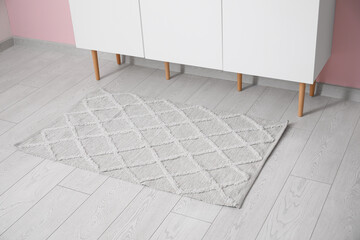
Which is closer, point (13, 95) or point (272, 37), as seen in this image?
point (272, 37)

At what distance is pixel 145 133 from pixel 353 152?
44.0 inches

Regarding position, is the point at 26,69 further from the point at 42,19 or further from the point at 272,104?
the point at 272,104

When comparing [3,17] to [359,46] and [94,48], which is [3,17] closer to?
[94,48]

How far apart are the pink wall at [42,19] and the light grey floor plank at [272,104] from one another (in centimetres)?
165

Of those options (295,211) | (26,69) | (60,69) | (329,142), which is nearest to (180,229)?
(295,211)

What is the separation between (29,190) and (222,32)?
135 cm

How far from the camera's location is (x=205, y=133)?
2.68 m

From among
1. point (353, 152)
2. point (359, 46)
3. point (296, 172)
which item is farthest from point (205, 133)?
point (359, 46)

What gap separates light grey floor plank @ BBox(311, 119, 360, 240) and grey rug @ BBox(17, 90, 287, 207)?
14.4 inches

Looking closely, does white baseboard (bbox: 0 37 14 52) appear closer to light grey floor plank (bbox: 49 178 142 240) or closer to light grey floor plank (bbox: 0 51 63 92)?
light grey floor plank (bbox: 0 51 63 92)

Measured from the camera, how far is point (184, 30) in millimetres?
2850

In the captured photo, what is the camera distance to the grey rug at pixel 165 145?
2.32 meters

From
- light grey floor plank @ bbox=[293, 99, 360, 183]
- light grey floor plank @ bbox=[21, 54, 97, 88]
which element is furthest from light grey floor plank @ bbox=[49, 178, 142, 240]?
light grey floor plank @ bbox=[21, 54, 97, 88]

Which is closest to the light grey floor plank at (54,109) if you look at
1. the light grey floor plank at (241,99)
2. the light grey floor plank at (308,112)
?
the light grey floor plank at (241,99)
